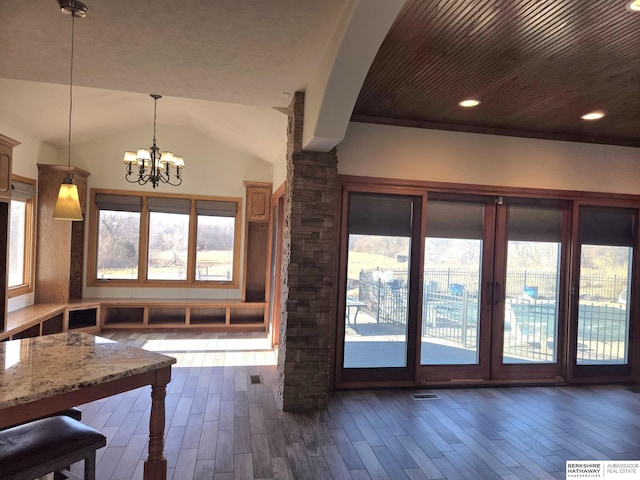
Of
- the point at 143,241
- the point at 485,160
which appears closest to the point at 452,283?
the point at 485,160

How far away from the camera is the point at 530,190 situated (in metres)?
4.32

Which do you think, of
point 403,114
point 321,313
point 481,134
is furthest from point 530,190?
point 321,313

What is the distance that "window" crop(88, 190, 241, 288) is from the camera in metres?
6.50

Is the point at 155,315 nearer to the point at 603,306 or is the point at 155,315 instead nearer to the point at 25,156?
the point at 25,156

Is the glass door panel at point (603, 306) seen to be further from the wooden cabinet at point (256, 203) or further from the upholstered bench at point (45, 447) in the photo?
the upholstered bench at point (45, 447)

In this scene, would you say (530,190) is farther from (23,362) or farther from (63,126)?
(63,126)

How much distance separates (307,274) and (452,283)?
1.72 meters

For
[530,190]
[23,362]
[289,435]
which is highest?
[530,190]

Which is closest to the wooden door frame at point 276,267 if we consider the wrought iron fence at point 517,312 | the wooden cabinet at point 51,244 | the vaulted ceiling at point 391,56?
the wrought iron fence at point 517,312

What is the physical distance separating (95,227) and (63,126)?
5.46 feet

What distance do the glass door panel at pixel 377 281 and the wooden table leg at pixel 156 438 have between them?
2.17m

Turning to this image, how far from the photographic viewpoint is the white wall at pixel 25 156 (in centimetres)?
502

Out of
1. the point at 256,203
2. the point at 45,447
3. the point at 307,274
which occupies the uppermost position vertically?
the point at 256,203

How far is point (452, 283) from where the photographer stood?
4293 mm
